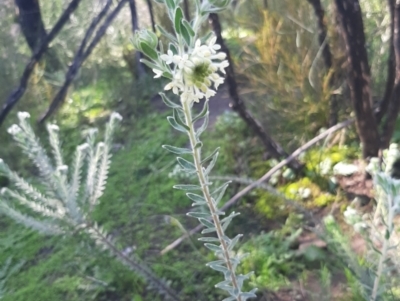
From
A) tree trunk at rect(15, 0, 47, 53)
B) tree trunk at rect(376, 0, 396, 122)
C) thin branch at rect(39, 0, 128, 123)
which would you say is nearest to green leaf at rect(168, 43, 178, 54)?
tree trunk at rect(376, 0, 396, 122)

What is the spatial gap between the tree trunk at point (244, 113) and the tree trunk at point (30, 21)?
2.41 meters

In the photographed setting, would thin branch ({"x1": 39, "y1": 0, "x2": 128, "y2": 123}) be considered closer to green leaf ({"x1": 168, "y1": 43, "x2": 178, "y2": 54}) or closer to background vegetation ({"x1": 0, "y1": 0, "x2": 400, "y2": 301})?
background vegetation ({"x1": 0, "y1": 0, "x2": 400, "y2": 301})

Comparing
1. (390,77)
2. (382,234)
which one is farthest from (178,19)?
(390,77)

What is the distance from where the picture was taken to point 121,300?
216cm

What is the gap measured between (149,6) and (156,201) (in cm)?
238

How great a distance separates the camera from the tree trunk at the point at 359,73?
223 cm

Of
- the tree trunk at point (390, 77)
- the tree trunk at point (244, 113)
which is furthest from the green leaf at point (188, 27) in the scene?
the tree trunk at point (390, 77)

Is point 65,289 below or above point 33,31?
below

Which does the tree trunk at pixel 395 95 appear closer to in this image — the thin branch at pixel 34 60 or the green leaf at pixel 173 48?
the green leaf at pixel 173 48

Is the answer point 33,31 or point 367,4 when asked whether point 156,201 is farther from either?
point 33,31

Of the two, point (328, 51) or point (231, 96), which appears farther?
point (328, 51)

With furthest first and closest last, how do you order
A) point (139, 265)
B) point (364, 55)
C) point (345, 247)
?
point (364, 55) < point (139, 265) < point (345, 247)

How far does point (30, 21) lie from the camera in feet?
14.7

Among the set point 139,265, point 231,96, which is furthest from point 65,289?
point 231,96
